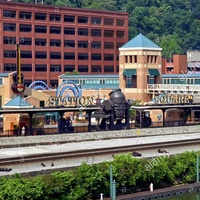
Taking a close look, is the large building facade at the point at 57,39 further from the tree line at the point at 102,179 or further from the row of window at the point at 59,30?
the tree line at the point at 102,179

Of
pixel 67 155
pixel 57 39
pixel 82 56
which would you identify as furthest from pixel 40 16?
pixel 67 155

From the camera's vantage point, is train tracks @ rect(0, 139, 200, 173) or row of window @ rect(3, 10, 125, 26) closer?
train tracks @ rect(0, 139, 200, 173)

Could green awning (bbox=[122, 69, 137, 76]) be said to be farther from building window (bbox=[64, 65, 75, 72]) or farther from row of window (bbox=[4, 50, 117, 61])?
building window (bbox=[64, 65, 75, 72])

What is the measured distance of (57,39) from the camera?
139500 mm

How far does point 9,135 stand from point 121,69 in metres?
40.9

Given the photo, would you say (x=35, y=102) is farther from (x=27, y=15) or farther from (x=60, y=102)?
(x=27, y=15)

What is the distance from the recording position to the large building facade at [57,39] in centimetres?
13362

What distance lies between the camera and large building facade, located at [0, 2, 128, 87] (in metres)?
134

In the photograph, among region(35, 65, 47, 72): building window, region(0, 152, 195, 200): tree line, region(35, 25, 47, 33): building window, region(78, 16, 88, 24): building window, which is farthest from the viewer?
region(78, 16, 88, 24): building window

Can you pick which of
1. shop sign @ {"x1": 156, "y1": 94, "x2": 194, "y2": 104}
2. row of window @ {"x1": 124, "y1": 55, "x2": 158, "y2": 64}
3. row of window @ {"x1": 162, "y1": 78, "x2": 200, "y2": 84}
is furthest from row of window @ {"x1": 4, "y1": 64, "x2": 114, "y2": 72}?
shop sign @ {"x1": 156, "y1": 94, "x2": 194, "y2": 104}

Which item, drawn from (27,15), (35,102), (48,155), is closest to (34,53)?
(27,15)

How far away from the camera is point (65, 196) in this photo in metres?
44.9

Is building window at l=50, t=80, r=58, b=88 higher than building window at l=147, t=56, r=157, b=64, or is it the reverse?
building window at l=147, t=56, r=157, b=64

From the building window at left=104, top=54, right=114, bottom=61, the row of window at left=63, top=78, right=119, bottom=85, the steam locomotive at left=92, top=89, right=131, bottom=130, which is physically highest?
the building window at left=104, top=54, right=114, bottom=61
